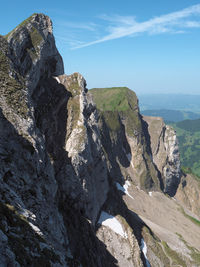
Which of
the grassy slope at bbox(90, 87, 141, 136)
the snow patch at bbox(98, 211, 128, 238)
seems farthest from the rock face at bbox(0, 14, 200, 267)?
the grassy slope at bbox(90, 87, 141, 136)

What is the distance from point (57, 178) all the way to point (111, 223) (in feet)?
83.9

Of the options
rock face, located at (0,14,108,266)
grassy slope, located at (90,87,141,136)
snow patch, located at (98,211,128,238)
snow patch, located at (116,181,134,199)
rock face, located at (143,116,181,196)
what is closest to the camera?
rock face, located at (0,14,108,266)

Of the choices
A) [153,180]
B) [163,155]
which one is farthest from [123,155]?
[163,155]

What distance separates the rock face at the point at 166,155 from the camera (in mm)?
131000

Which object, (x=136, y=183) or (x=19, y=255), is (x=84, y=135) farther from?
(x=136, y=183)

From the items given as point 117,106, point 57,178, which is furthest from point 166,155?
point 57,178

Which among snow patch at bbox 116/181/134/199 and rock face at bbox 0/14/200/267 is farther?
snow patch at bbox 116/181/134/199

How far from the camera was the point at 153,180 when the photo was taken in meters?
116

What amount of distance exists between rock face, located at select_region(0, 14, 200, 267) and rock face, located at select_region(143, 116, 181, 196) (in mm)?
29562

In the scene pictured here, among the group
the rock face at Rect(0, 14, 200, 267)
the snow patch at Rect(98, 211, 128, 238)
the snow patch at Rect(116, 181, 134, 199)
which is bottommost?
the snow patch at Rect(116, 181, 134, 199)

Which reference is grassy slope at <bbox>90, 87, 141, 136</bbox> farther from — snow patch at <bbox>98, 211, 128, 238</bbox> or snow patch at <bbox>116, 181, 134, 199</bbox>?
snow patch at <bbox>98, 211, 128, 238</bbox>

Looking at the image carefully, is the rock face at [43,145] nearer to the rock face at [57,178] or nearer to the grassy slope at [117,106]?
the rock face at [57,178]

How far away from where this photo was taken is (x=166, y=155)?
132500 millimetres

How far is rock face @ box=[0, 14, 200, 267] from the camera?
59.1 ft
